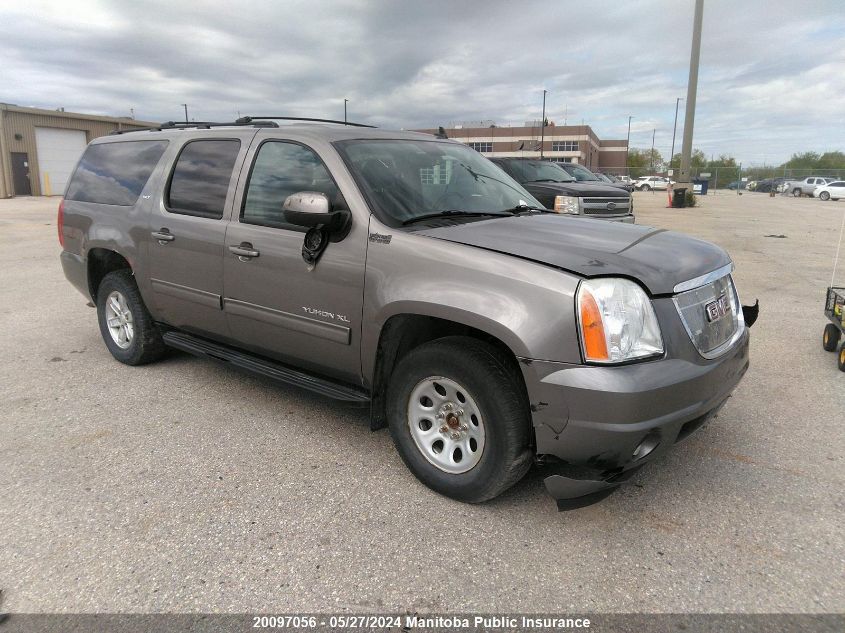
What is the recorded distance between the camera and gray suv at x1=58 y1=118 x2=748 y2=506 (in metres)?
2.55

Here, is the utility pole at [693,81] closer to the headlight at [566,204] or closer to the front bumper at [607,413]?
the headlight at [566,204]

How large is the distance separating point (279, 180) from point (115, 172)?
209 centimetres

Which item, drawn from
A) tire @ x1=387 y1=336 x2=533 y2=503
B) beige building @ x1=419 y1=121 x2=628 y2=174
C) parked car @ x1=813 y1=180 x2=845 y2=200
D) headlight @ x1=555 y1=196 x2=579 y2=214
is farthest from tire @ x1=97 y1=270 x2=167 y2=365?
beige building @ x1=419 y1=121 x2=628 y2=174

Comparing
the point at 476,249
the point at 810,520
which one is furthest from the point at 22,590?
the point at 810,520

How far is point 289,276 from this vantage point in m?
3.52

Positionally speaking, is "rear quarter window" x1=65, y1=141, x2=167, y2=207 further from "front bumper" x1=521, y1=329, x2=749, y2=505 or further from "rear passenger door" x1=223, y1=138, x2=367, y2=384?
"front bumper" x1=521, y1=329, x2=749, y2=505

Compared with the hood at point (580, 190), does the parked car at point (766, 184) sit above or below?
above

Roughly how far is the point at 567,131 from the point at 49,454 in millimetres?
95048

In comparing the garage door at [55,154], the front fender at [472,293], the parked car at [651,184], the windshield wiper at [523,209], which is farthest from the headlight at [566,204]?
the parked car at [651,184]

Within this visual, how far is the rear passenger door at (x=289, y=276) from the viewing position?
3.29 m

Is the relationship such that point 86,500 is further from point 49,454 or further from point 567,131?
point 567,131

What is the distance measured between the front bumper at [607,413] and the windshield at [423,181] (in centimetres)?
128

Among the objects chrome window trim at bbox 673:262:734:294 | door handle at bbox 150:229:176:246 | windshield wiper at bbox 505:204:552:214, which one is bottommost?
chrome window trim at bbox 673:262:734:294

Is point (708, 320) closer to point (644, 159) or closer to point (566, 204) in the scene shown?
point (566, 204)
